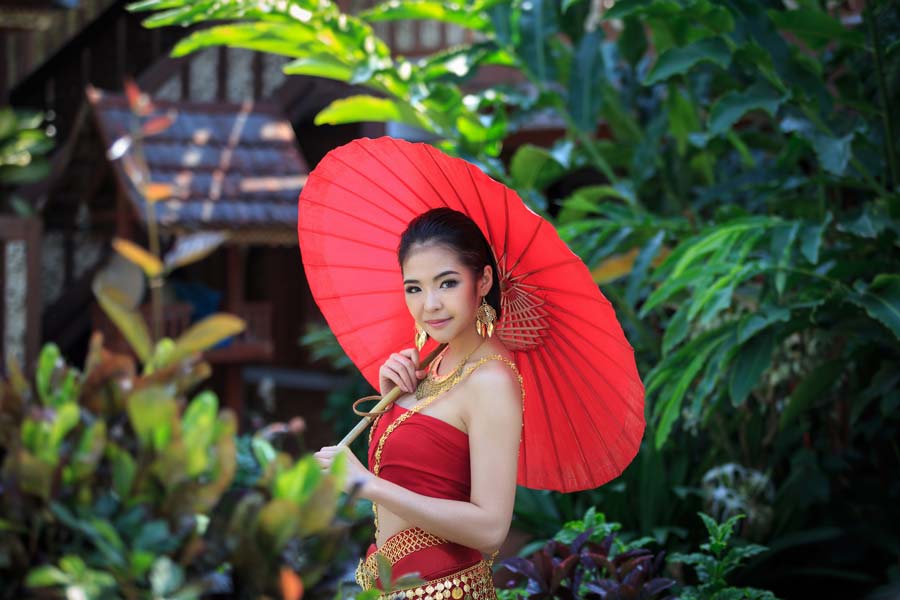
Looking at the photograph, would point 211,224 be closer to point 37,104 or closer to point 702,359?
point 37,104

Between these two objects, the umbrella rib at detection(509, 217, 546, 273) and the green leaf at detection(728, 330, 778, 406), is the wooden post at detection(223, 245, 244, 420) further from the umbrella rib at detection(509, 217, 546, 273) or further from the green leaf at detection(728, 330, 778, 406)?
the umbrella rib at detection(509, 217, 546, 273)

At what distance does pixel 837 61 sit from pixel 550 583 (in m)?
3.07

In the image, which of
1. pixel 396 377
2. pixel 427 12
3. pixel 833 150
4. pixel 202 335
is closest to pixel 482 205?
pixel 396 377

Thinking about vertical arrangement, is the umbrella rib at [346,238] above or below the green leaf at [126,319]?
below

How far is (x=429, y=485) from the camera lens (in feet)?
7.14

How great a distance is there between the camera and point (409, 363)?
7.66 ft

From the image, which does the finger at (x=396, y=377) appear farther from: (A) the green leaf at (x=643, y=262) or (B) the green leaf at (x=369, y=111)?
(B) the green leaf at (x=369, y=111)

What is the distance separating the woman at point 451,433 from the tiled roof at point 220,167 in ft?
14.0

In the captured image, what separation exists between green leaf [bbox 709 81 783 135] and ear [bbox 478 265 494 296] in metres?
1.75

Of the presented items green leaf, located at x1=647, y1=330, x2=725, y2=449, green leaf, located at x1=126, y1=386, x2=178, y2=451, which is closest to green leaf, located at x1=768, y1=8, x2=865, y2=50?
green leaf, located at x1=647, y1=330, x2=725, y2=449

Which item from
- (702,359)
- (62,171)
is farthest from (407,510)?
(62,171)

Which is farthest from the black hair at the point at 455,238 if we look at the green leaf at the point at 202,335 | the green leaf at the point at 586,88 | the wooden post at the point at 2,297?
the wooden post at the point at 2,297

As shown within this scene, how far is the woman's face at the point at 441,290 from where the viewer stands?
2.20m

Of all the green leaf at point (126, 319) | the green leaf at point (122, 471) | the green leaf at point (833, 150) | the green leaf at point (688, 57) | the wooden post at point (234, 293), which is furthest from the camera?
the wooden post at point (234, 293)
